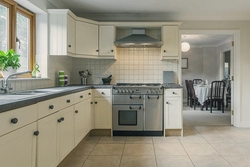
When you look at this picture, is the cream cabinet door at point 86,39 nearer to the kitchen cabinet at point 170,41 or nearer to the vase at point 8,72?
the kitchen cabinet at point 170,41

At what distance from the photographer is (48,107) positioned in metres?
1.97

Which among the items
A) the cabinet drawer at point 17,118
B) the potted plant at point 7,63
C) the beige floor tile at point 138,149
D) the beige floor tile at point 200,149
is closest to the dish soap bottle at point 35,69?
the potted plant at point 7,63

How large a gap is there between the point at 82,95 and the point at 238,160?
87.9 inches

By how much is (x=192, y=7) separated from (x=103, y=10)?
1641 mm

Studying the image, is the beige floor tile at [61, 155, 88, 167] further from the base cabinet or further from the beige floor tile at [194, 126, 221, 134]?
the beige floor tile at [194, 126, 221, 134]

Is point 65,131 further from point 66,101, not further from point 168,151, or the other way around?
point 168,151

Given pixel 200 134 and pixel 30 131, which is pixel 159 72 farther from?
pixel 30 131

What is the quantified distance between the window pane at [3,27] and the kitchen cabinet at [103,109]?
162cm

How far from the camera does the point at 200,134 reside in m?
3.92

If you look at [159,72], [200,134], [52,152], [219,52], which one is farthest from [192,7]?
[219,52]

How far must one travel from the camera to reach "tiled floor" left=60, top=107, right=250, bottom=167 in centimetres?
262

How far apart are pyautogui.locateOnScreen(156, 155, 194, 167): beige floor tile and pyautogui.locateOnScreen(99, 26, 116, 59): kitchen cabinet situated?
83.9 inches

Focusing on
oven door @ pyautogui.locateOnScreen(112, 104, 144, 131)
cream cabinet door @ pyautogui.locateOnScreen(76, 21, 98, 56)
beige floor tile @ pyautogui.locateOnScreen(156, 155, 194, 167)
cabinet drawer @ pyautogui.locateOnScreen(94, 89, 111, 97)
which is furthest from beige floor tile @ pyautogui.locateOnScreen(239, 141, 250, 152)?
cream cabinet door @ pyautogui.locateOnScreen(76, 21, 98, 56)

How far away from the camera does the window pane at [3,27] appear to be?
2.56 meters
